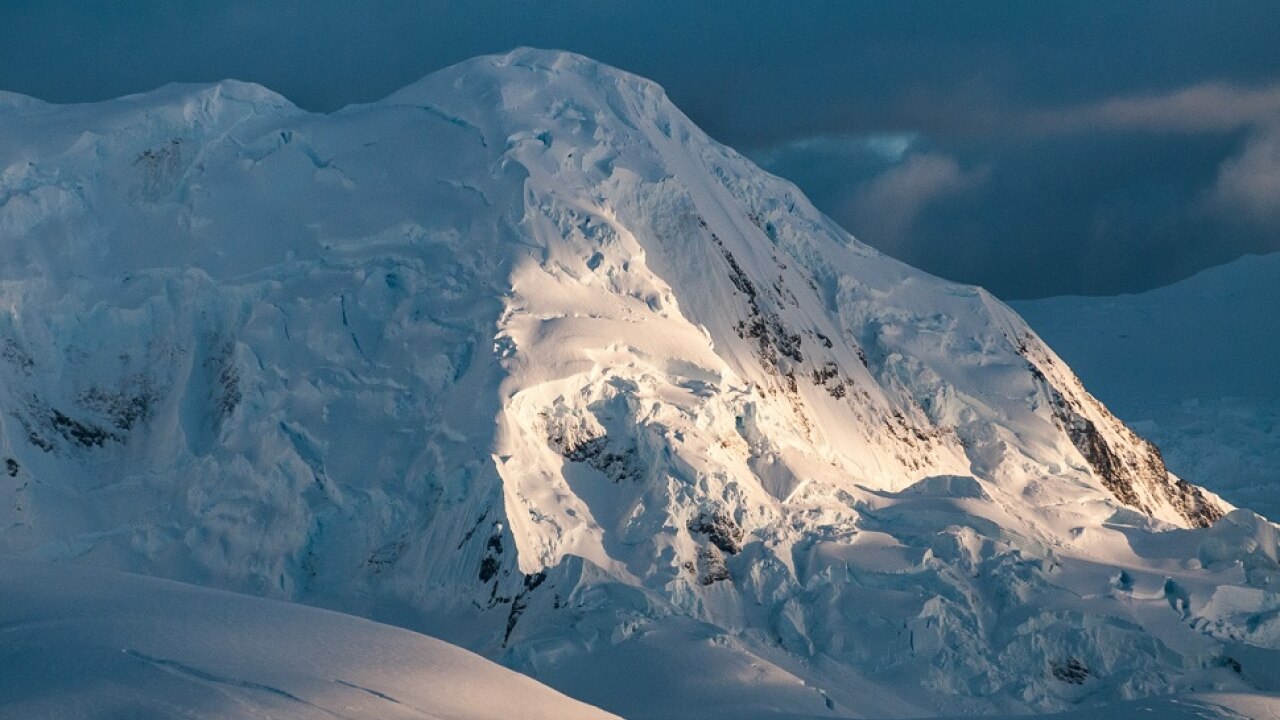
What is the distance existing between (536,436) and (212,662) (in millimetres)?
42525

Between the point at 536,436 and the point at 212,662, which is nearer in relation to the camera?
the point at 212,662

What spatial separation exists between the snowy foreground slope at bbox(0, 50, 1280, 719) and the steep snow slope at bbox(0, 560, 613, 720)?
2413 centimetres

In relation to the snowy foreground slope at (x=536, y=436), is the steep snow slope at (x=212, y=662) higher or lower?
lower

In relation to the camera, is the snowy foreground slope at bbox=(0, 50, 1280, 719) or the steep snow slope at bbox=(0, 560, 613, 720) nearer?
the steep snow slope at bbox=(0, 560, 613, 720)

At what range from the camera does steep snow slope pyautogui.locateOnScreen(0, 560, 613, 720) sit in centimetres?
3966

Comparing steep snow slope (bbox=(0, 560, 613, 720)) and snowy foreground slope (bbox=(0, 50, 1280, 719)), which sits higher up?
snowy foreground slope (bbox=(0, 50, 1280, 719))

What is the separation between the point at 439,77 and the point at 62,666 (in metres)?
72.4

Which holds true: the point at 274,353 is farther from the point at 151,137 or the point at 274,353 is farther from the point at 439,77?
the point at 439,77

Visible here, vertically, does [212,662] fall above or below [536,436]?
below

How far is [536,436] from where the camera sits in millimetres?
84688

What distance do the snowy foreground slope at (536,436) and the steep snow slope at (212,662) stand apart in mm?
24127

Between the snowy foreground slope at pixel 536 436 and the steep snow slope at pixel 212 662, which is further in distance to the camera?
the snowy foreground slope at pixel 536 436

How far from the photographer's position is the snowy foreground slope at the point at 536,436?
81188 millimetres

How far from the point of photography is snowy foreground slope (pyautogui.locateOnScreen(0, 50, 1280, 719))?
81188 mm
